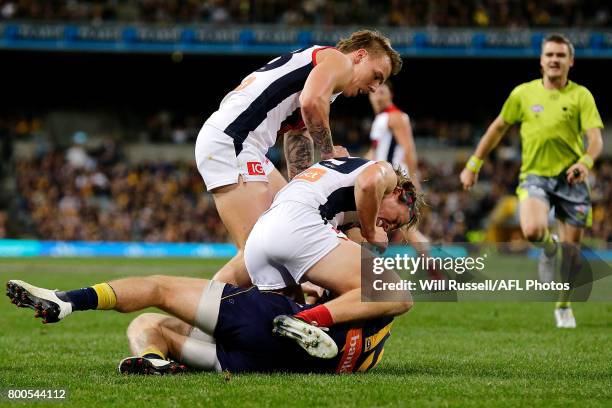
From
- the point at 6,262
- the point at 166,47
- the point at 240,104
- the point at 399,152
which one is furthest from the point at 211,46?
the point at 240,104

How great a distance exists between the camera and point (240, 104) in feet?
24.9

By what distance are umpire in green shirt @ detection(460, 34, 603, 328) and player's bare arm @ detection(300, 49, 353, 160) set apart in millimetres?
3759

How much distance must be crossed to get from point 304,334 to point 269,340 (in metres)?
0.37

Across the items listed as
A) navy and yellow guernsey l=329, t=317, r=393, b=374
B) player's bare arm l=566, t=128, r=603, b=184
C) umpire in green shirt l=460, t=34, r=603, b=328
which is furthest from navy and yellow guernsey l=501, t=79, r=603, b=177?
navy and yellow guernsey l=329, t=317, r=393, b=374

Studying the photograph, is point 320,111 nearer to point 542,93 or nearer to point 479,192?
point 542,93

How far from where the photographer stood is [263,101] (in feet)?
24.8

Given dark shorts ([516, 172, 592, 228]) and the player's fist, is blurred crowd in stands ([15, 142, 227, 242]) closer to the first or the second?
dark shorts ([516, 172, 592, 228])

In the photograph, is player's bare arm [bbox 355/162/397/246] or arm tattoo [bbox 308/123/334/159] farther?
arm tattoo [bbox 308/123/334/159]

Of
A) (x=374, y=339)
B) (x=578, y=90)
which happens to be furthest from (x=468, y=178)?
(x=374, y=339)

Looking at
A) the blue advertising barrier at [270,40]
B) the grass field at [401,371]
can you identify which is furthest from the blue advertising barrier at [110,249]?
the grass field at [401,371]

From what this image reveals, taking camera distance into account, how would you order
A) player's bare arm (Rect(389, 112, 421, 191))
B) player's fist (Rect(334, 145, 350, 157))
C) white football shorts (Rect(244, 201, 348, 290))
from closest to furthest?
white football shorts (Rect(244, 201, 348, 290)) → player's fist (Rect(334, 145, 350, 157)) → player's bare arm (Rect(389, 112, 421, 191))

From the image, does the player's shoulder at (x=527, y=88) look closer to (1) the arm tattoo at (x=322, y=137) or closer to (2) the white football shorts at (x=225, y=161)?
(1) the arm tattoo at (x=322, y=137)

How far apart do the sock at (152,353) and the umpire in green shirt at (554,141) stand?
5.29 m

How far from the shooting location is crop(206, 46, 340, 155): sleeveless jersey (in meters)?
7.55
